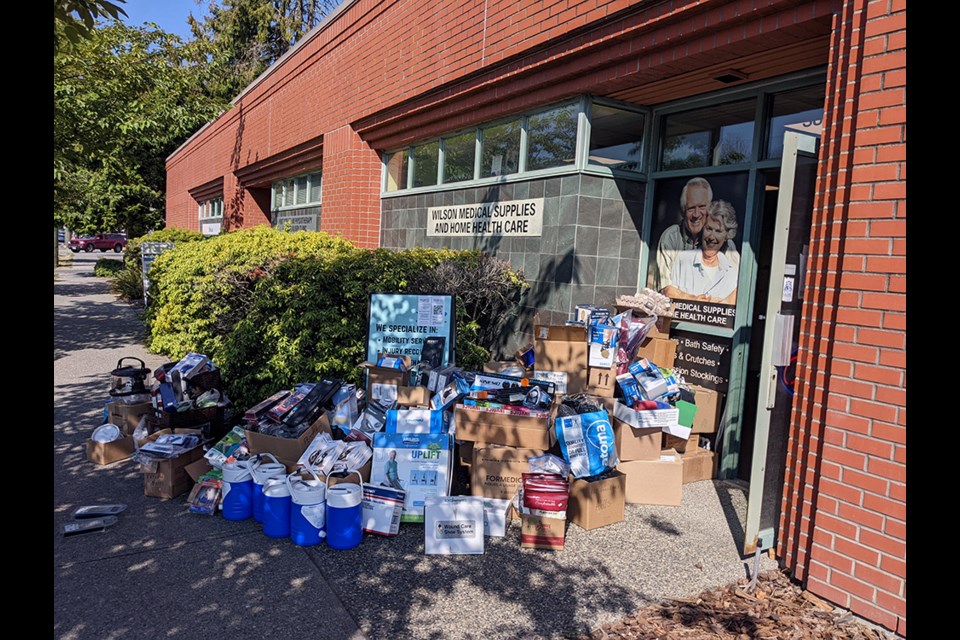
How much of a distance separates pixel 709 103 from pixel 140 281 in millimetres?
16022

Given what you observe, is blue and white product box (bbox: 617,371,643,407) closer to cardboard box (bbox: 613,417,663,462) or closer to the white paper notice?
cardboard box (bbox: 613,417,663,462)

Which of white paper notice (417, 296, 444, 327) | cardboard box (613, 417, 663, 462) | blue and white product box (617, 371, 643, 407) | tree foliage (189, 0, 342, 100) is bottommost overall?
cardboard box (613, 417, 663, 462)

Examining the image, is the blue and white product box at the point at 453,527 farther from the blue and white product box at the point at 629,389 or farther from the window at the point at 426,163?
the window at the point at 426,163

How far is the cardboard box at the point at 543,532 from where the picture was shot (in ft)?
13.2

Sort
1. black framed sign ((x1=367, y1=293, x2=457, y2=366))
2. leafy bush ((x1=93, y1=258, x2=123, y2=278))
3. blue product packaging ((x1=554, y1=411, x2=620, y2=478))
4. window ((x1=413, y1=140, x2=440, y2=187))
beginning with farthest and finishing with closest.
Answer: leafy bush ((x1=93, y1=258, x2=123, y2=278))
window ((x1=413, y1=140, x2=440, y2=187))
black framed sign ((x1=367, y1=293, x2=457, y2=366))
blue product packaging ((x1=554, y1=411, x2=620, y2=478))

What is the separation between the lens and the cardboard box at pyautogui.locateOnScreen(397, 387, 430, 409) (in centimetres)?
511

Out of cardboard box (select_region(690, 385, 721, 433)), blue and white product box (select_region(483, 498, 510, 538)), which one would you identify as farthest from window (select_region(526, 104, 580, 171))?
blue and white product box (select_region(483, 498, 510, 538))

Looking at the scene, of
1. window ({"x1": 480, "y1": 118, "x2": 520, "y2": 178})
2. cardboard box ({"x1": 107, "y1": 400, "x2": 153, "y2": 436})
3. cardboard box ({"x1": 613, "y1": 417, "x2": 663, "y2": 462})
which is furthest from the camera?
window ({"x1": 480, "y1": 118, "x2": 520, "y2": 178})

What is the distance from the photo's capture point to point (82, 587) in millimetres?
3375

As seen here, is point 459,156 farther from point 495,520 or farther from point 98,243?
point 98,243

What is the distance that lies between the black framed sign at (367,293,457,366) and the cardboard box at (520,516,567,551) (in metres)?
2.33

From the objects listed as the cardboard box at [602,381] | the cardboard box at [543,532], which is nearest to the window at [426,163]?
the cardboard box at [602,381]

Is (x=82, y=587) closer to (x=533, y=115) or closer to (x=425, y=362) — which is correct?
(x=425, y=362)
